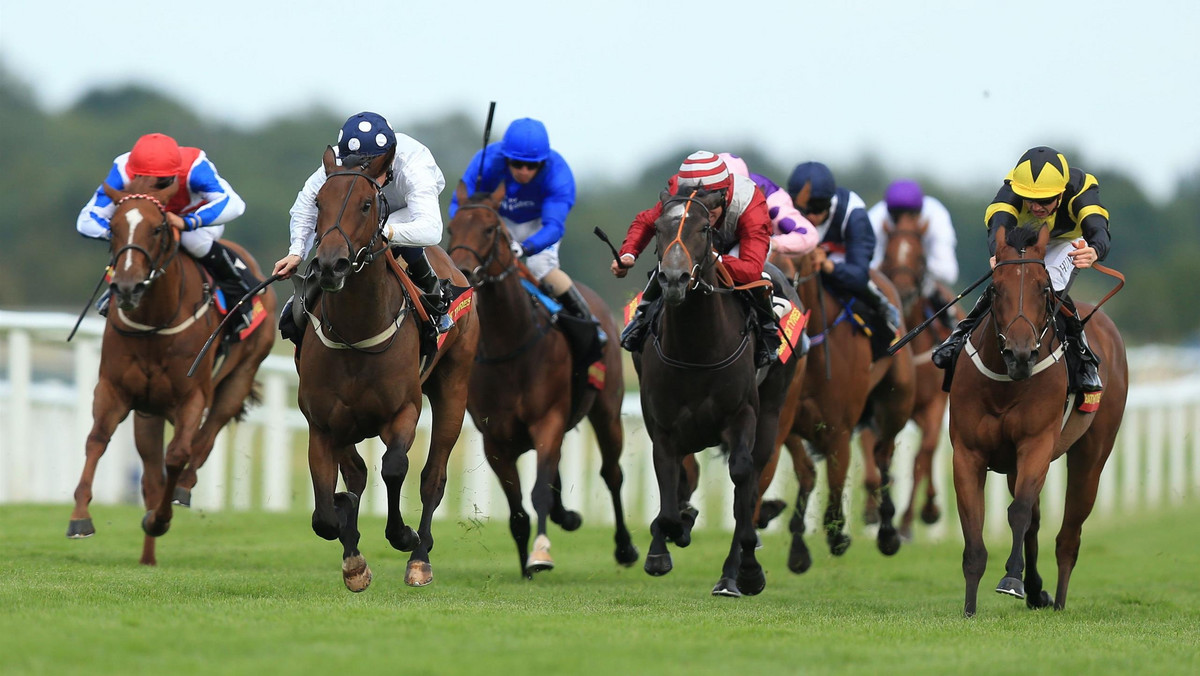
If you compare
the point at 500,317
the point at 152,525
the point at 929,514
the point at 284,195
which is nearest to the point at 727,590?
the point at 500,317

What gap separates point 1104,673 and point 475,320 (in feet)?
13.3

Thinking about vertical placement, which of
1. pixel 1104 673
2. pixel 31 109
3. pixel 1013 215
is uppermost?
pixel 31 109

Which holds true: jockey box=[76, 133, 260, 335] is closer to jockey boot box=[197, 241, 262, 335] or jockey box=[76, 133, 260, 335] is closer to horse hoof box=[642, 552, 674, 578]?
jockey boot box=[197, 241, 262, 335]

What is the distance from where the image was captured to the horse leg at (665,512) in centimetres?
854

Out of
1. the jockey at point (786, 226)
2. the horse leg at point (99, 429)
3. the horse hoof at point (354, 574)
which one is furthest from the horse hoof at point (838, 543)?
the horse leg at point (99, 429)

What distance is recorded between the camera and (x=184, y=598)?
24.3 ft

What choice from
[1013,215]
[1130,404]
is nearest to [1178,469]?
[1130,404]

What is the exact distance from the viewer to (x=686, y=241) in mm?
8141

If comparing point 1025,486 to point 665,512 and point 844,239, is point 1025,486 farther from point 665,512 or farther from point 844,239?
point 844,239

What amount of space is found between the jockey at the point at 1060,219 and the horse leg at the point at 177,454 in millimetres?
4070

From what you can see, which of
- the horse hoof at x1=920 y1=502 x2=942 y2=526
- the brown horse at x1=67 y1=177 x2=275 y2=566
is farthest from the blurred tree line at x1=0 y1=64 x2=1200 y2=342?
the brown horse at x1=67 y1=177 x2=275 y2=566

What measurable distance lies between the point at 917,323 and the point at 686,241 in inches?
207

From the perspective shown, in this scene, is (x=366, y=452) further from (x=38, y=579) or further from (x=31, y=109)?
(x=31, y=109)

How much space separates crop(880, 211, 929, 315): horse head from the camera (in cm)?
1287
